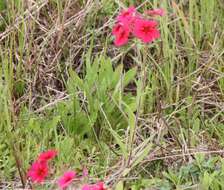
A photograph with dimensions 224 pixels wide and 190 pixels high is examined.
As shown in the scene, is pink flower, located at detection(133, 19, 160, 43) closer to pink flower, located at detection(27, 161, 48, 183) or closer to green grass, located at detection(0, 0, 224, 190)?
green grass, located at detection(0, 0, 224, 190)

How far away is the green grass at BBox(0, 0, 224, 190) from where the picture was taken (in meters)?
1.97

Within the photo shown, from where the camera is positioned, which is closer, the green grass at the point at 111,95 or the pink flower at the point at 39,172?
the pink flower at the point at 39,172

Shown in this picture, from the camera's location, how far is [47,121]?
A: 2.24m

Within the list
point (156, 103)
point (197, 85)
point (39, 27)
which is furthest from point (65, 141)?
point (39, 27)

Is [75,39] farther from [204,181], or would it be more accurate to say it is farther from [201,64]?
[204,181]

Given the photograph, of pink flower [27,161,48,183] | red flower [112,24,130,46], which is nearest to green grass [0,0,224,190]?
red flower [112,24,130,46]

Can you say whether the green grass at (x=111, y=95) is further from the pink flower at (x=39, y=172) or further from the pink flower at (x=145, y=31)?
the pink flower at (x=39, y=172)

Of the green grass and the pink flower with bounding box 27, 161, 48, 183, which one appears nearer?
the pink flower with bounding box 27, 161, 48, 183

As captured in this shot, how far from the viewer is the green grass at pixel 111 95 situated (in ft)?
6.45

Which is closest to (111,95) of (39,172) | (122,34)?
(122,34)

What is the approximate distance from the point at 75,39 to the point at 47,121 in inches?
20.3

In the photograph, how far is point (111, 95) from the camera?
2264mm

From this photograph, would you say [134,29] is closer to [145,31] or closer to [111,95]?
[145,31]

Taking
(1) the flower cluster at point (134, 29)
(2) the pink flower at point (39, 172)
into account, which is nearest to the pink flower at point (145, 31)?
(1) the flower cluster at point (134, 29)
